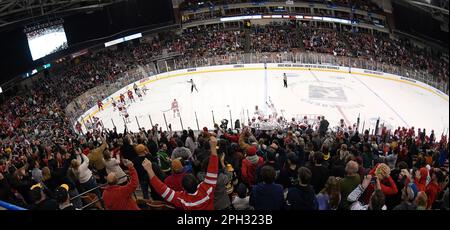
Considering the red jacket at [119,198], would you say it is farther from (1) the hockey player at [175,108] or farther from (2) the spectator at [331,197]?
(1) the hockey player at [175,108]

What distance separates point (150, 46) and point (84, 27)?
546 cm


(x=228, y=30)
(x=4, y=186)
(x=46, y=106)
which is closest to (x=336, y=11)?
(x=228, y=30)

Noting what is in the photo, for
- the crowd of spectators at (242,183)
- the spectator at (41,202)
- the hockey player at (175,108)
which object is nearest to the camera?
the crowd of spectators at (242,183)

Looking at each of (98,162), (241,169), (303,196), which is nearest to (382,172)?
(303,196)

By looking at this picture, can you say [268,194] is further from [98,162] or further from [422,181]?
[98,162]

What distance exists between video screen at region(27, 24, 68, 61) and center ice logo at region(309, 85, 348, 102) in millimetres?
14995

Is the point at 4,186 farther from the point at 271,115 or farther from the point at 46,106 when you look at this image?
the point at 46,106

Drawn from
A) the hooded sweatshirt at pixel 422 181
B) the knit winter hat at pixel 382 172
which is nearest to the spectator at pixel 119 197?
the knit winter hat at pixel 382 172

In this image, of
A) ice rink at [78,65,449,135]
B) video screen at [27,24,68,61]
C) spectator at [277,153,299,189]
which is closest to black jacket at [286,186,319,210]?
spectator at [277,153,299,189]

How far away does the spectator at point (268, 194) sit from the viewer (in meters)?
4.02

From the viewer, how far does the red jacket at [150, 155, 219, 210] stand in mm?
4016

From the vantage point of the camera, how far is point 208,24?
32188 mm

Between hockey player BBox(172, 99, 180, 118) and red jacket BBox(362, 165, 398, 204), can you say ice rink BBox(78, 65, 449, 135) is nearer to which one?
hockey player BBox(172, 99, 180, 118)

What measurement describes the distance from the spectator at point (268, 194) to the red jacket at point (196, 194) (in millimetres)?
462
